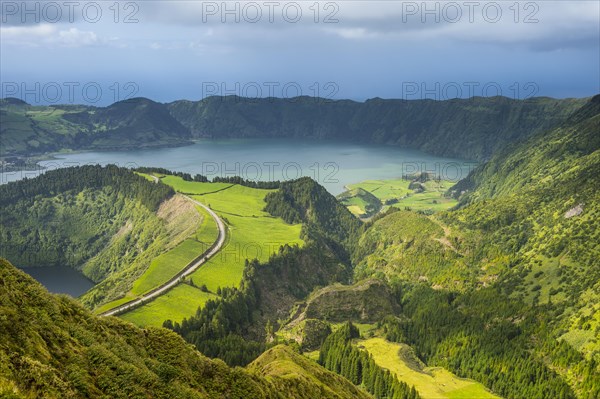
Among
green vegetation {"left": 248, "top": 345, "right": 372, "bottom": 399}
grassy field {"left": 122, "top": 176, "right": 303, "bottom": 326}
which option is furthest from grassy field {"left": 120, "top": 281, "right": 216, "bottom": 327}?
green vegetation {"left": 248, "top": 345, "right": 372, "bottom": 399}

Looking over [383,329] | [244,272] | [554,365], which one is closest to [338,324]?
[383,329]

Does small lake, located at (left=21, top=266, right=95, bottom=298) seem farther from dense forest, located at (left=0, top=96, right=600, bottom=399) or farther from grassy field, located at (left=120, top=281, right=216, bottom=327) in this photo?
grassy field, located at (left=120, top=281, right=216, bottom=327)

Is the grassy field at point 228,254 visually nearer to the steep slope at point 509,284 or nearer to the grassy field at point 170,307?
the grassy field at point 170,307

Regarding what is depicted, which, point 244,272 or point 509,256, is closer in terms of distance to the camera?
point 244,272

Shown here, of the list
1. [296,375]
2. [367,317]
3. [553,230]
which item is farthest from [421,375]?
[553,230]

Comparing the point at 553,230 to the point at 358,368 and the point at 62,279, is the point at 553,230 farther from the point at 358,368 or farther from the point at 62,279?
the point at 62,279

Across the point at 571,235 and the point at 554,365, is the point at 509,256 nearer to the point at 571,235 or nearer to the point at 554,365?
the point at 571,235
